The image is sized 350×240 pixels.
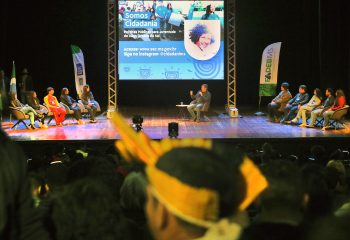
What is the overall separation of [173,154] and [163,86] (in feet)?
41.9

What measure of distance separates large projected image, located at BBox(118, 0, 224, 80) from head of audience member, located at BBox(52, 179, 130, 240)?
1058cm

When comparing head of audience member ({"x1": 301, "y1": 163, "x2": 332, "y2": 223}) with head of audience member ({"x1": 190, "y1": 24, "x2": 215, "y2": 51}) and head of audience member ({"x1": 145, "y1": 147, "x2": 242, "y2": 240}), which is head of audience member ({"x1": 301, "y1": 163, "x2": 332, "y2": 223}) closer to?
head of audience member ({"x1": 145, "y1": 147, "x2": 242, "y2": 240})

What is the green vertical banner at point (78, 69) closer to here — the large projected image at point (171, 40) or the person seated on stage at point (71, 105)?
the person seated on stage at point (71, 105)

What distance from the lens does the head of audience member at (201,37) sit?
1166 centimetres

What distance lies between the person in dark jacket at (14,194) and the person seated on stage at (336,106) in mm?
8163

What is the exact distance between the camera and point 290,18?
42.4 ft

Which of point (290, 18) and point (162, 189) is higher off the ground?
point (290, 18)

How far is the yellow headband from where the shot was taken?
102 cm

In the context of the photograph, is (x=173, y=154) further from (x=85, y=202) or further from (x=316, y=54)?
(x=316, y=54)

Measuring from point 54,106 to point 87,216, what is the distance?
28.5ft

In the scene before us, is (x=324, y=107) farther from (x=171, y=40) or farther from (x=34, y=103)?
(x=34, y=103)

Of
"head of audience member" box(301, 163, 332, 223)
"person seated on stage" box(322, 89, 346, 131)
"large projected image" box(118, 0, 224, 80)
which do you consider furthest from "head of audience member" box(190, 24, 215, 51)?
"head of audience member" box(301, 163, 332, 223)

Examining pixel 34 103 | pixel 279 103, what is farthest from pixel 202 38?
pixel 34 103

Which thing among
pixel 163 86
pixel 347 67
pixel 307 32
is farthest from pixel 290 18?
pixel 163 86
